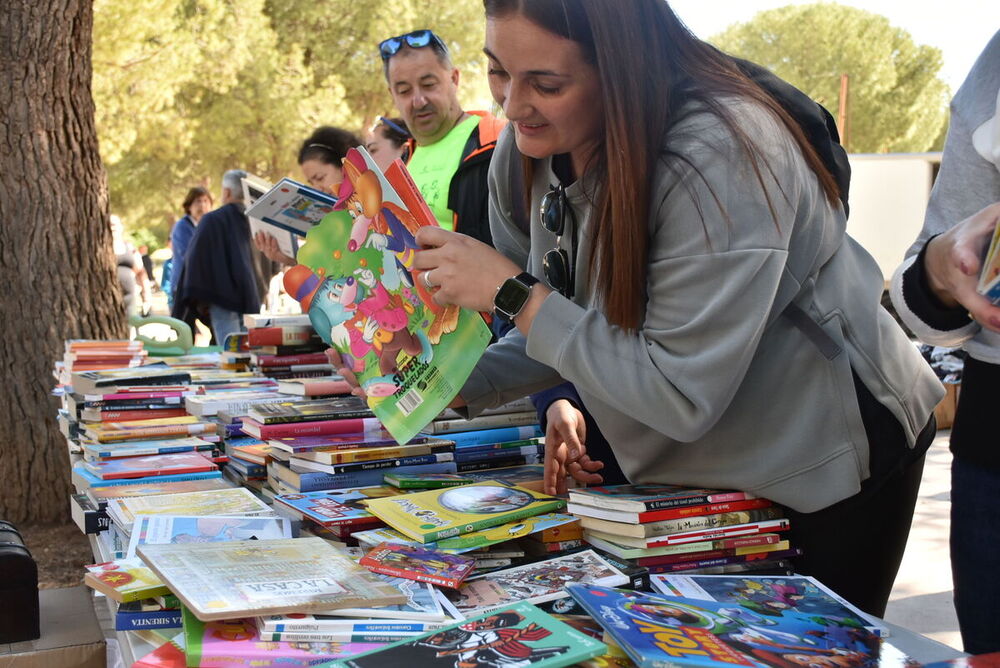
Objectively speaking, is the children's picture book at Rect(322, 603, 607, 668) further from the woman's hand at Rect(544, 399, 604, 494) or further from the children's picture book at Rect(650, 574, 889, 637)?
the woman's hand at Rect(544, 399, 604, 494)

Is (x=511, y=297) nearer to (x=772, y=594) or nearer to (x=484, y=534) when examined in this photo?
(x=484, y=534)

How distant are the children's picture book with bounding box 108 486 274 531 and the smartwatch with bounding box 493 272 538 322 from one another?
694 millimetres

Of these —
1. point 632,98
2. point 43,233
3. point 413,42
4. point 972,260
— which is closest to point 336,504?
point 632,98

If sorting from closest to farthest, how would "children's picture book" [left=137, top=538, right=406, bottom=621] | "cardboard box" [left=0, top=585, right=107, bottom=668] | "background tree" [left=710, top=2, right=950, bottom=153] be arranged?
"children's picture book" [left=137, top=538, right=406, bottom=621]
"cardboard box" [left=0, top=585, right=107, bottom=668]
"background tree" [left=710, top=2, right=950, bottom=153]

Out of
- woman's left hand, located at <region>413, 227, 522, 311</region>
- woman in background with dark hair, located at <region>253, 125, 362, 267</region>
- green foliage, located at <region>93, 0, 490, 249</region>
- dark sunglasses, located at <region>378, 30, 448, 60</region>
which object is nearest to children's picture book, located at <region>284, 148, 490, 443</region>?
woman's left hand, located at <region>413, 227, 522, 311</region>

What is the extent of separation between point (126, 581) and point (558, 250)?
0.81 meters

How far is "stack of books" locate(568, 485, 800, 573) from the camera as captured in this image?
5.02 feet

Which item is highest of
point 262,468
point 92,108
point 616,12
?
point 92,108

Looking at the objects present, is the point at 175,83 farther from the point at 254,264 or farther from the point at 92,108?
the point at 92,108

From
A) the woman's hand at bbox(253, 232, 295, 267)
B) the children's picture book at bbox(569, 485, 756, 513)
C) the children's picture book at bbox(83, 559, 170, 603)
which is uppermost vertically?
the woman's hand at bbox(253, 232, 295, 267)

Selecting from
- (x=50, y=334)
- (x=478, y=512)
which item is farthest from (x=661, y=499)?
(x=50, y=334)

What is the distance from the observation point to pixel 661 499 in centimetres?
154

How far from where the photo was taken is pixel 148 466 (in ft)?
7.59

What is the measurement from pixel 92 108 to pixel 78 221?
58 centimetres
